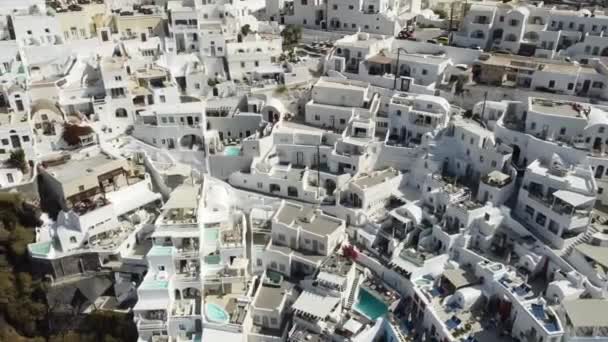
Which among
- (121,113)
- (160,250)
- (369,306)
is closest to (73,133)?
(121,113)

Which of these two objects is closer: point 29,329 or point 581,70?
point 29,329

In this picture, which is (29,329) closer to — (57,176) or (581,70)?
(57,176)

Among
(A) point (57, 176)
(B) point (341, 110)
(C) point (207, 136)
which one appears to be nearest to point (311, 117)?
(B) point (341, 110)

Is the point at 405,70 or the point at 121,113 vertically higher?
the point at 405,70

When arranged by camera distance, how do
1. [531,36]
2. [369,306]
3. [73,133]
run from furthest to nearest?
[531,36]
[73,133]
[369,306]

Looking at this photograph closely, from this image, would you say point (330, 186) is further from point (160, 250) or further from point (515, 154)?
point (515, 154)
